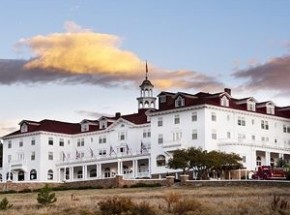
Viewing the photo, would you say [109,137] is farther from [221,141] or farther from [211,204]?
[211,204]

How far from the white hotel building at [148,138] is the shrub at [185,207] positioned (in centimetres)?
5501

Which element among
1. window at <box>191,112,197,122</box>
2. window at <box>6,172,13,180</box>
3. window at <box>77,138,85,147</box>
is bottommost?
window at <box>6,172,13,180</box>

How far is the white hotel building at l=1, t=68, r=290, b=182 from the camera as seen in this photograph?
333 ft

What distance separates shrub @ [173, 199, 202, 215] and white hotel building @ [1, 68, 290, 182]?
180 ft

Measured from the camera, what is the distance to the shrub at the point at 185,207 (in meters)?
43.1

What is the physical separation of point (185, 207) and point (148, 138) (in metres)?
68.8

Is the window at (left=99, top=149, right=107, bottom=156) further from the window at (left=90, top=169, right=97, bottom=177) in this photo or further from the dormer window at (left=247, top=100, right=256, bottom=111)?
the dormer window at (left=247, top=100, right=256, bottom=111)

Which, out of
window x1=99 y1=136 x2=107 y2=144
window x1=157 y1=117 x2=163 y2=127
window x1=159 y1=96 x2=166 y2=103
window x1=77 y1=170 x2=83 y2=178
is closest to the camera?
window x1=157 y1=117 x2=163 y2=127

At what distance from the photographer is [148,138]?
111938mm

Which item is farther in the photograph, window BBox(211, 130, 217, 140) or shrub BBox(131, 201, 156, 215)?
window BBox(211, 130, 217, 140)

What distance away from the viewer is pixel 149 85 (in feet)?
398

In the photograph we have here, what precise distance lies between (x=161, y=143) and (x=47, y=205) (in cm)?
5699

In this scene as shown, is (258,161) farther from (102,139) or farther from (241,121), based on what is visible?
(102,139)

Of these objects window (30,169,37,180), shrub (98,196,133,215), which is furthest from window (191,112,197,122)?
shrub (98,196,133,215)
